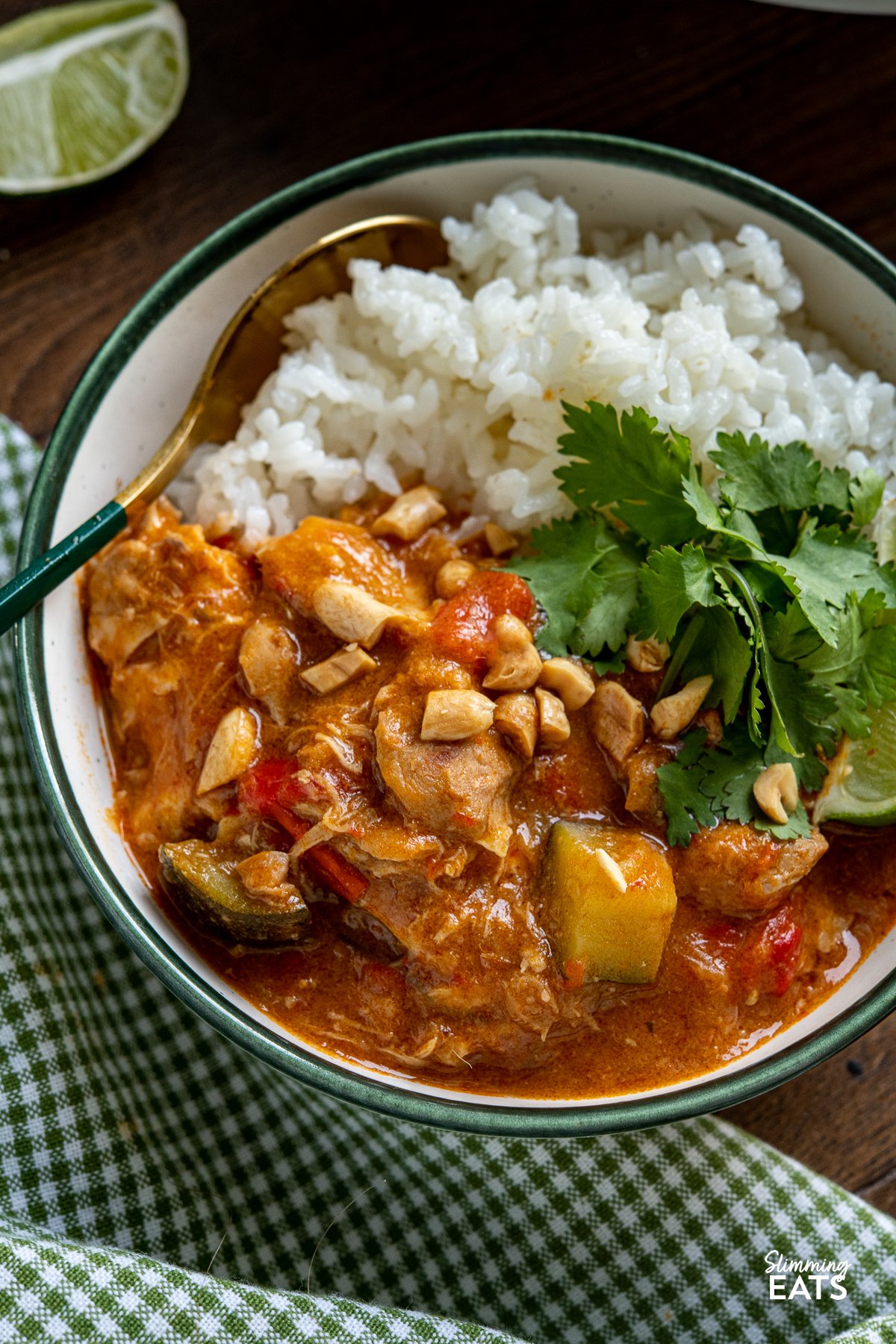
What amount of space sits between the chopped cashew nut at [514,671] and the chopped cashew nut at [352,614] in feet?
0.91

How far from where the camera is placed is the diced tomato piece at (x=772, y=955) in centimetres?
277

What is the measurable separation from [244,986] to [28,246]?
2.40m

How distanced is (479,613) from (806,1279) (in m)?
Result: 1.82

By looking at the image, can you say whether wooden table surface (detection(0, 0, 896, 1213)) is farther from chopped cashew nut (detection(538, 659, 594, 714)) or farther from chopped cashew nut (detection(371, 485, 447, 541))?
chopped cashew nut (detection(538, 659, 594, 714))

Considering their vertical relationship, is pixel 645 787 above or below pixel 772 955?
above

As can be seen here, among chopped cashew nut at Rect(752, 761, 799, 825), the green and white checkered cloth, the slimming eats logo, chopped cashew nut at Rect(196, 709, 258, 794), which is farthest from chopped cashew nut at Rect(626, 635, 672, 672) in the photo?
the slimming eats logo

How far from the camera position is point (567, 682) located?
278 cm

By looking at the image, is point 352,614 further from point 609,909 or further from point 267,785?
point 609,909

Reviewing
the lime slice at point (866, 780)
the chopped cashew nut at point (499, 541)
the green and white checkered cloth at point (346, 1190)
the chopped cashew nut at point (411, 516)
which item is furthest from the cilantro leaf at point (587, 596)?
the green and white checkered cloth at point (346, 1190)

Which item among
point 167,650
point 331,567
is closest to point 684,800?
point 331,567

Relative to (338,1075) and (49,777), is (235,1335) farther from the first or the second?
(49,777)

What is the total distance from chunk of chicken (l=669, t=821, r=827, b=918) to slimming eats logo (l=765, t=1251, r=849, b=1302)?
97 centimetres

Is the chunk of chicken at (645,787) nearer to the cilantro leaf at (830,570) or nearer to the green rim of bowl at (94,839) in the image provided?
the cilantro leaf at (830,570)

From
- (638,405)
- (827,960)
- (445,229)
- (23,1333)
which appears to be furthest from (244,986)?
(445,229)
